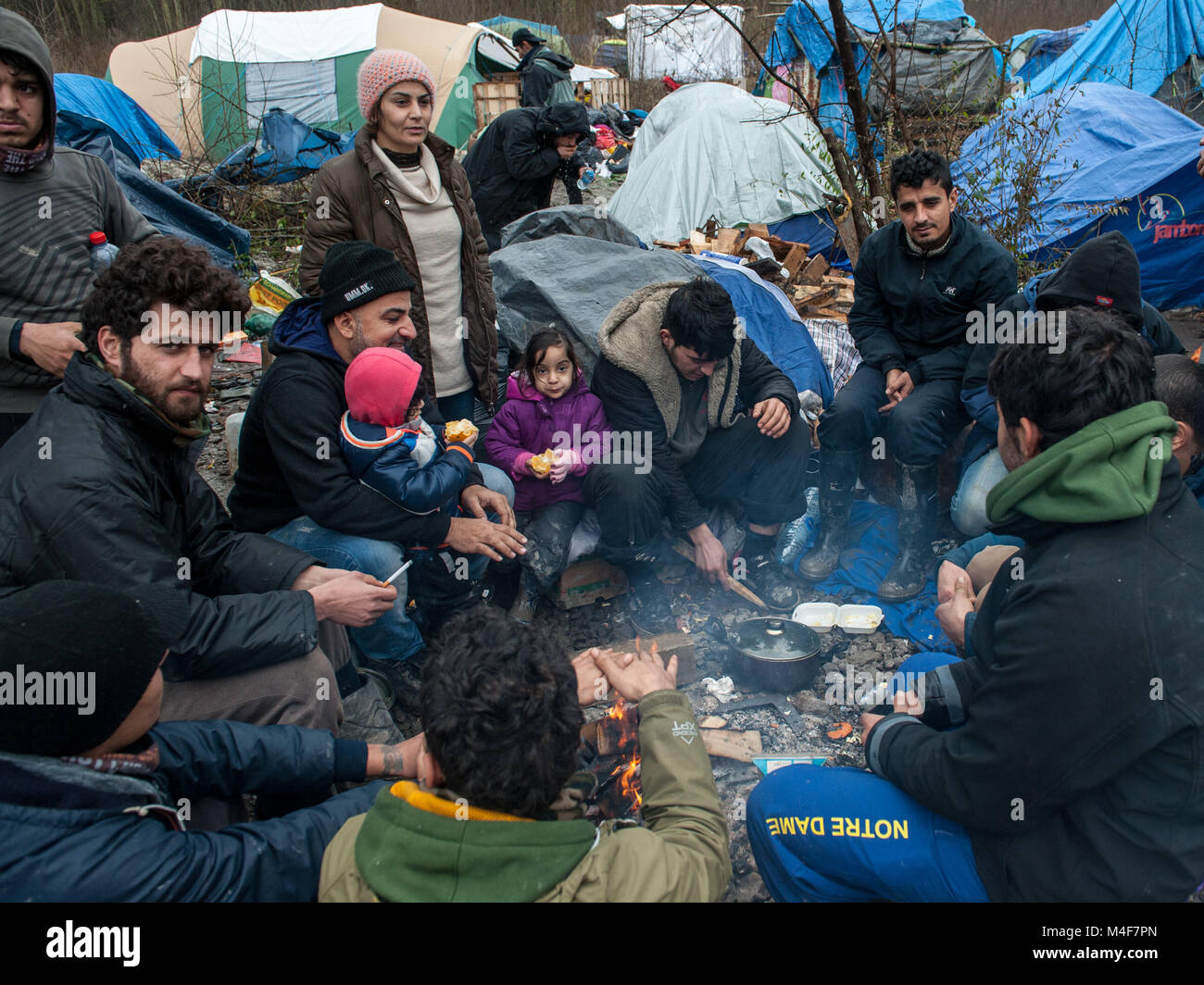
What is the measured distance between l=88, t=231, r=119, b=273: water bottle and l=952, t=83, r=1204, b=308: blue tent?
602 cm

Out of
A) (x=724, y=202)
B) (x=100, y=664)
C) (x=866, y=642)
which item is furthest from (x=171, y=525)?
(x=724, y=202)

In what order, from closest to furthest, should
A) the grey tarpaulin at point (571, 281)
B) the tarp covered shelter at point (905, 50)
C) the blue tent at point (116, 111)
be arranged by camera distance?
1. the grey tarpaulin at point (571, 281)
2. the blue tent at point (116, 111)
3. the tarp covered shelter at point (905, 50)

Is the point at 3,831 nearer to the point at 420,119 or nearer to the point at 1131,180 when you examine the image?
the point at 420,119

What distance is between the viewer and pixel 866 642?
12.7 feet

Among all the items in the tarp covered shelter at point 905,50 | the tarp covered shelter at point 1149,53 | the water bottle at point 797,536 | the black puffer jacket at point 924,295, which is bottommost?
the water bottle at point 797,536

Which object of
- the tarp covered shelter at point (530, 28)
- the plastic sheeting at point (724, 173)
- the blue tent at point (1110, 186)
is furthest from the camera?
the tarp covered shelter at point (530, 28)

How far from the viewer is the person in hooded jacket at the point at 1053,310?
3.66 meters

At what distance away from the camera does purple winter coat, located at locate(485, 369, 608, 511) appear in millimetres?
4090

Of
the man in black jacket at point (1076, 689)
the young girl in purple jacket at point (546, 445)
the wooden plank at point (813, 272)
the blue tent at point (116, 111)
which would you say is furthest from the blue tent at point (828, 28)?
the man in black jacket at point (1076, 689)

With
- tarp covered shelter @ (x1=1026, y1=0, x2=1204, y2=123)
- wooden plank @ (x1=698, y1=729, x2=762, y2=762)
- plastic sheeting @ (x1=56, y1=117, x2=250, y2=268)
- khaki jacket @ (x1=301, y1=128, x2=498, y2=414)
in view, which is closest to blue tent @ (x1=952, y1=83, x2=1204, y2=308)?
tarp covered shelter @ (x1=1026, y1=0, x2=1204, y2=123)

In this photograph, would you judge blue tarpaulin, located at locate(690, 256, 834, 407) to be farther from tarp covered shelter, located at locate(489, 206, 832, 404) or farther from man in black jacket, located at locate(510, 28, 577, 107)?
man in black jacket, located at locate(510, 28, 577, 107)

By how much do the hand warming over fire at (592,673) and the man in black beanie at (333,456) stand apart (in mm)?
1237

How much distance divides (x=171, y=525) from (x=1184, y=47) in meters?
13.5

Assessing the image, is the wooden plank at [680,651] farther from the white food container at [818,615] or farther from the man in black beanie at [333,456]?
the man in black beanie at [333,456]
